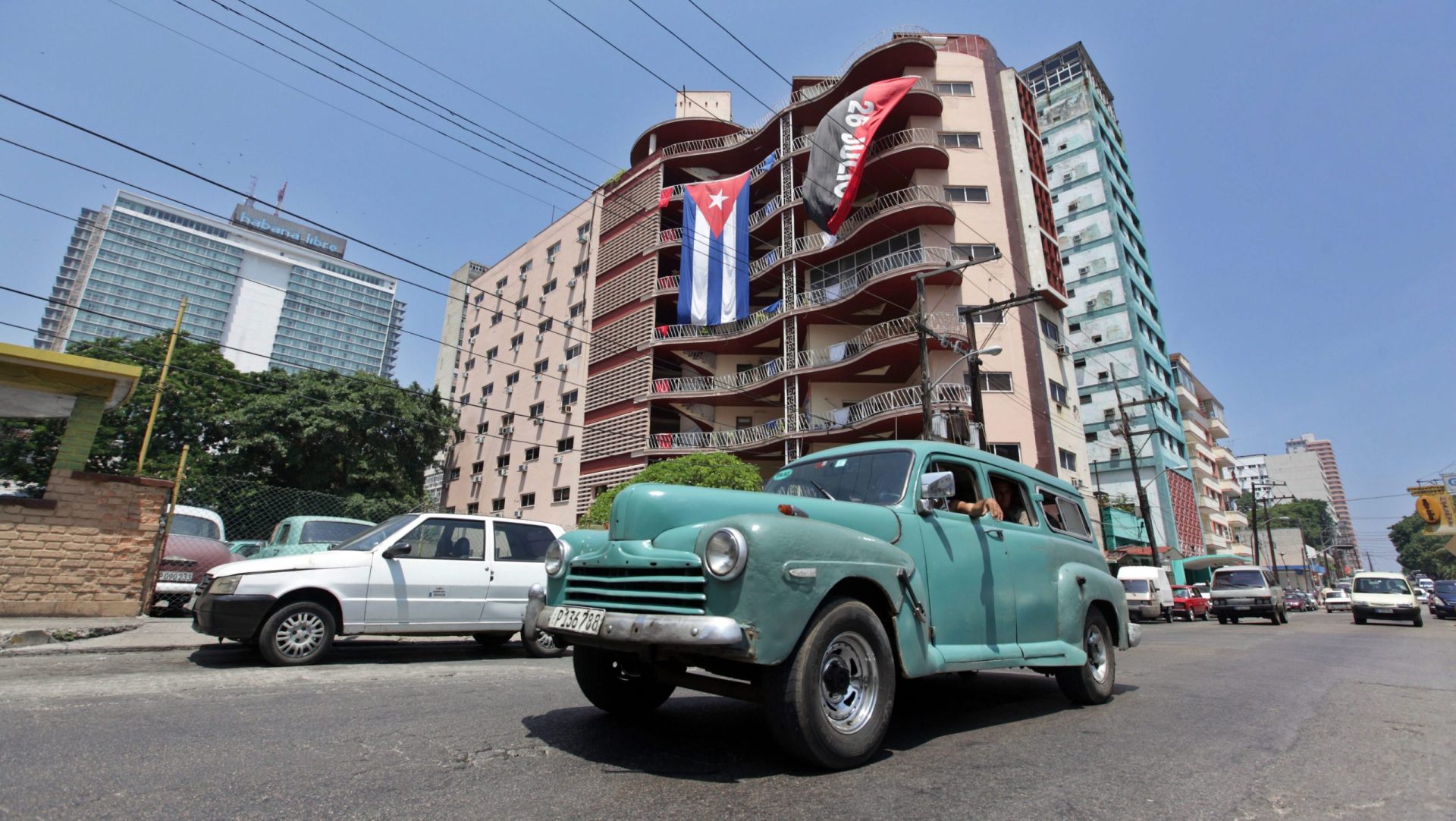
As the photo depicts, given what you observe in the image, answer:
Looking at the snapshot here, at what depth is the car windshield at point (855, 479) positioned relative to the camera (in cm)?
435

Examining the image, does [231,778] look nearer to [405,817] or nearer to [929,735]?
[405,817]

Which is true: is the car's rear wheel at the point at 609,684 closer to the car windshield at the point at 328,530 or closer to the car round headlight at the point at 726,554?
the car round headlight at the point at 726,554

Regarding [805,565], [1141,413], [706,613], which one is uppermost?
[1141,413]

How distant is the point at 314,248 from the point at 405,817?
159 m

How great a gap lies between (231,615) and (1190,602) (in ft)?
107

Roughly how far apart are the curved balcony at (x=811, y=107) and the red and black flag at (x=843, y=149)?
3.44 m

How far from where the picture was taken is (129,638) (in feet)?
24.8

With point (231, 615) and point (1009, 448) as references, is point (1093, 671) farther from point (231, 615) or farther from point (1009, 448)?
point (1009, 448)

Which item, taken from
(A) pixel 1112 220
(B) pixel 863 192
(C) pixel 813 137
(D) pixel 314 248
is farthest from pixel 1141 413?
(D) pixel 314 248

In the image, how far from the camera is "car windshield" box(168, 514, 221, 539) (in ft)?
39.1

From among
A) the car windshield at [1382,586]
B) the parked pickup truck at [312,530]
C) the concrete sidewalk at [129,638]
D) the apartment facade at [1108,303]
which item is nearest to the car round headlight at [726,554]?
the concrete sidewalk at [129,638]

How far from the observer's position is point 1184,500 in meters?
46.7

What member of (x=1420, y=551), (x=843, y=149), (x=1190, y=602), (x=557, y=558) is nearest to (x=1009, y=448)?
(x=1190, y=602)

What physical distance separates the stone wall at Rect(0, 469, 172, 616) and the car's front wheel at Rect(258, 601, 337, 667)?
5.75 metres
